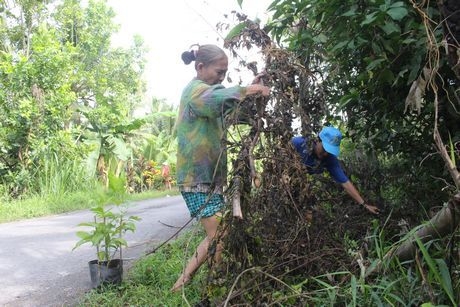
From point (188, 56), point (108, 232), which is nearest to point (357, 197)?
point (188, 56)

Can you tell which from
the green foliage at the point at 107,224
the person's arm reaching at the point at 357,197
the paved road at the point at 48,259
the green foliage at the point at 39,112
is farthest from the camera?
the green foliage at the point at 39,112

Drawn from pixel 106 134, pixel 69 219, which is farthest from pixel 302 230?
pixel 106 134

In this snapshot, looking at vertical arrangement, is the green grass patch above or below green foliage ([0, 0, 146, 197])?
below

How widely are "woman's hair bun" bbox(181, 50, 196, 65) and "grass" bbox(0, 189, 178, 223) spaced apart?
6.31m

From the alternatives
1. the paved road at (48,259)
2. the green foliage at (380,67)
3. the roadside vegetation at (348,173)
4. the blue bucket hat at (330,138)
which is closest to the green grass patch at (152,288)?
the roadside vegetation at (348,173)

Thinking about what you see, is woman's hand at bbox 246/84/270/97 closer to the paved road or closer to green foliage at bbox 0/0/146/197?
the paved road

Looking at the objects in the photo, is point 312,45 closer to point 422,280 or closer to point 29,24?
point 422,280

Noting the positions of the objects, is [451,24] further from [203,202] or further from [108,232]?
[108,232]

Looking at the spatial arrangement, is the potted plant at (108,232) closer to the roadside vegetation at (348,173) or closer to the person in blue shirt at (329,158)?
the roadside vegetation at (348,173)

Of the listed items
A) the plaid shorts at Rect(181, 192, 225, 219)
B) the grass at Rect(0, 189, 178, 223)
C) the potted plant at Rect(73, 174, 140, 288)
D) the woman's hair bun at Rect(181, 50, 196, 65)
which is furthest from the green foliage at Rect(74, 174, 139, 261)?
the grass at Rect(0, 189, 178, 223)

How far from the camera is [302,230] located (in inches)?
106

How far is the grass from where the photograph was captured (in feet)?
29.9

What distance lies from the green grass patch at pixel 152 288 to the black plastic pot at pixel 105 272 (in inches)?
2.3

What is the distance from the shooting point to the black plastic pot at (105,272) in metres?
3.49
